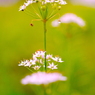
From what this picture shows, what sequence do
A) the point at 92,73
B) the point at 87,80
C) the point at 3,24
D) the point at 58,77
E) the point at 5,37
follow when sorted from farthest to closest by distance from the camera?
1. the point at 3,24
2. the point at 5,37
3. the point at 92,73
4. the point at 87,80
5. the point at 58,77

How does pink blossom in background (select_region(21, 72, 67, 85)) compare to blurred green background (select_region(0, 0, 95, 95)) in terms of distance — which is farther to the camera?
blurred green background (select_region(0, 0, 95, 95))

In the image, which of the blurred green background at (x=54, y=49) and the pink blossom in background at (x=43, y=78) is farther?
the blurred green background at (x=54, y=49)

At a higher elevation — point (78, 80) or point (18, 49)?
point (18, 49)

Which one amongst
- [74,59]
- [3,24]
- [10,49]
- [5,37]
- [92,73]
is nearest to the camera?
[74,59]

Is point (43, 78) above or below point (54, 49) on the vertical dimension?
below

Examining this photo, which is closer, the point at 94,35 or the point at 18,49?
the point at 18,49

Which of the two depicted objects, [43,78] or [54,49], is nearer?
[43,78]

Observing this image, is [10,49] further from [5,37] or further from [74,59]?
[74,59]

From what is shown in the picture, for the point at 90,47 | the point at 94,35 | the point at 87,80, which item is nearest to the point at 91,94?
the point at 87,80
